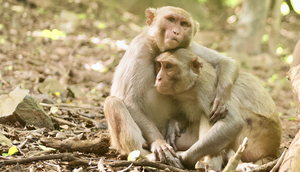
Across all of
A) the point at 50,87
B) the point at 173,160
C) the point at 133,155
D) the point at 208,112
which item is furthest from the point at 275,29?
the point at 133,155

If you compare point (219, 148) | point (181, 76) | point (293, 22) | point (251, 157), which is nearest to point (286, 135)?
point (251, 157)

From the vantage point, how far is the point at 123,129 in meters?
4.26

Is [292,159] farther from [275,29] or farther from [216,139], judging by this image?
[275,29]

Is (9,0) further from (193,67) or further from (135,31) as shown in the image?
(193,67)

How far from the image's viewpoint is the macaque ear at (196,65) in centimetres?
426

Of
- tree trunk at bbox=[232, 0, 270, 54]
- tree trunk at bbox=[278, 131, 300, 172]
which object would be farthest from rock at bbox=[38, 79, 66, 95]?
tree trunk at bbox=[232, 0, 270, 54]

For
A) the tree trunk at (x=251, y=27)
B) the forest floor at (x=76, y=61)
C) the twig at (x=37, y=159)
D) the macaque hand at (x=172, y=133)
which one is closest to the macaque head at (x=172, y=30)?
the macaque hand at (x=172, y=133)

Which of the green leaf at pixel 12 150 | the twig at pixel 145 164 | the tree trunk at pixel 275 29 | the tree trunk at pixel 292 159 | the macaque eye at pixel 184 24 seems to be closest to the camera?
the tree trunk at pixel 292 159

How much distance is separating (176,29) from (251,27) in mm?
9021

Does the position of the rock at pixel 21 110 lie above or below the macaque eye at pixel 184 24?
below

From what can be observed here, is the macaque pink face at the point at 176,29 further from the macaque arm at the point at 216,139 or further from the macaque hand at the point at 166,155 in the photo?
the macaque hand at the point at 166,155

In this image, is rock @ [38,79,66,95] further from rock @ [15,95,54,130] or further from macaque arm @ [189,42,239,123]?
macaque arm @ [189,42,239,123]

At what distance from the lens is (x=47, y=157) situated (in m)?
3.54

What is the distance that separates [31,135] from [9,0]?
446 inches
